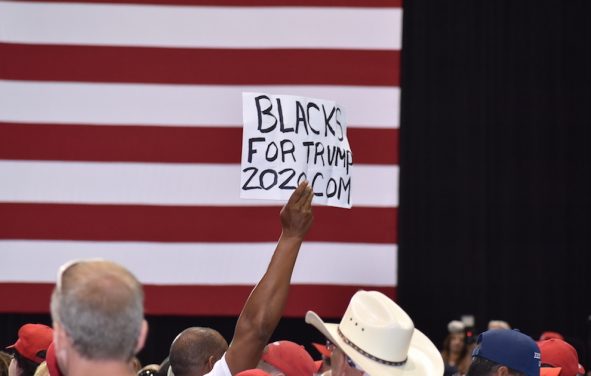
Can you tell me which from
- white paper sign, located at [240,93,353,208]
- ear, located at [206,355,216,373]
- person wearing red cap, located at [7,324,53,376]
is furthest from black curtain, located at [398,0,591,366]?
→ ear, located at [206,355,216,373]

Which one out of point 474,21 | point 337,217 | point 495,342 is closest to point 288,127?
point 495,342

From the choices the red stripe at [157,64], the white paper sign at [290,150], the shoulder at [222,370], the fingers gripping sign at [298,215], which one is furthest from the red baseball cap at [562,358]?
the red stripe at [157,64]

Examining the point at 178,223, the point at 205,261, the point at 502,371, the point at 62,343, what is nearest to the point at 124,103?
the point at 178,223

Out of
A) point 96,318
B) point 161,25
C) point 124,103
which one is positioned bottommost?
point 96,318

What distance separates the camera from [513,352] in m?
3.07

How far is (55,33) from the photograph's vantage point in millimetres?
7379

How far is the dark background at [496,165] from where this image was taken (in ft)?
25.8

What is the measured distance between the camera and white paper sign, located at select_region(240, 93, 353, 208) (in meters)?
3.26

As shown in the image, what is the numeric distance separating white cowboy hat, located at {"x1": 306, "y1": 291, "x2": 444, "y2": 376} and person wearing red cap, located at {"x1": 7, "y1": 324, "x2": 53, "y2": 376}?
61.0 inches

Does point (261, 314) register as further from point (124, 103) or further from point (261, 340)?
point (124, 103)

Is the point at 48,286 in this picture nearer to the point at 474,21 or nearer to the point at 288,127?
the point at 474,21

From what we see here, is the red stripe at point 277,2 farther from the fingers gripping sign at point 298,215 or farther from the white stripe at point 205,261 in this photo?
the fingers gripping sign at point 298,215

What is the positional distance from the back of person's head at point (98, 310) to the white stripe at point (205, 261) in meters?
5.35

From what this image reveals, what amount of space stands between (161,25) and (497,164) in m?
2.58
